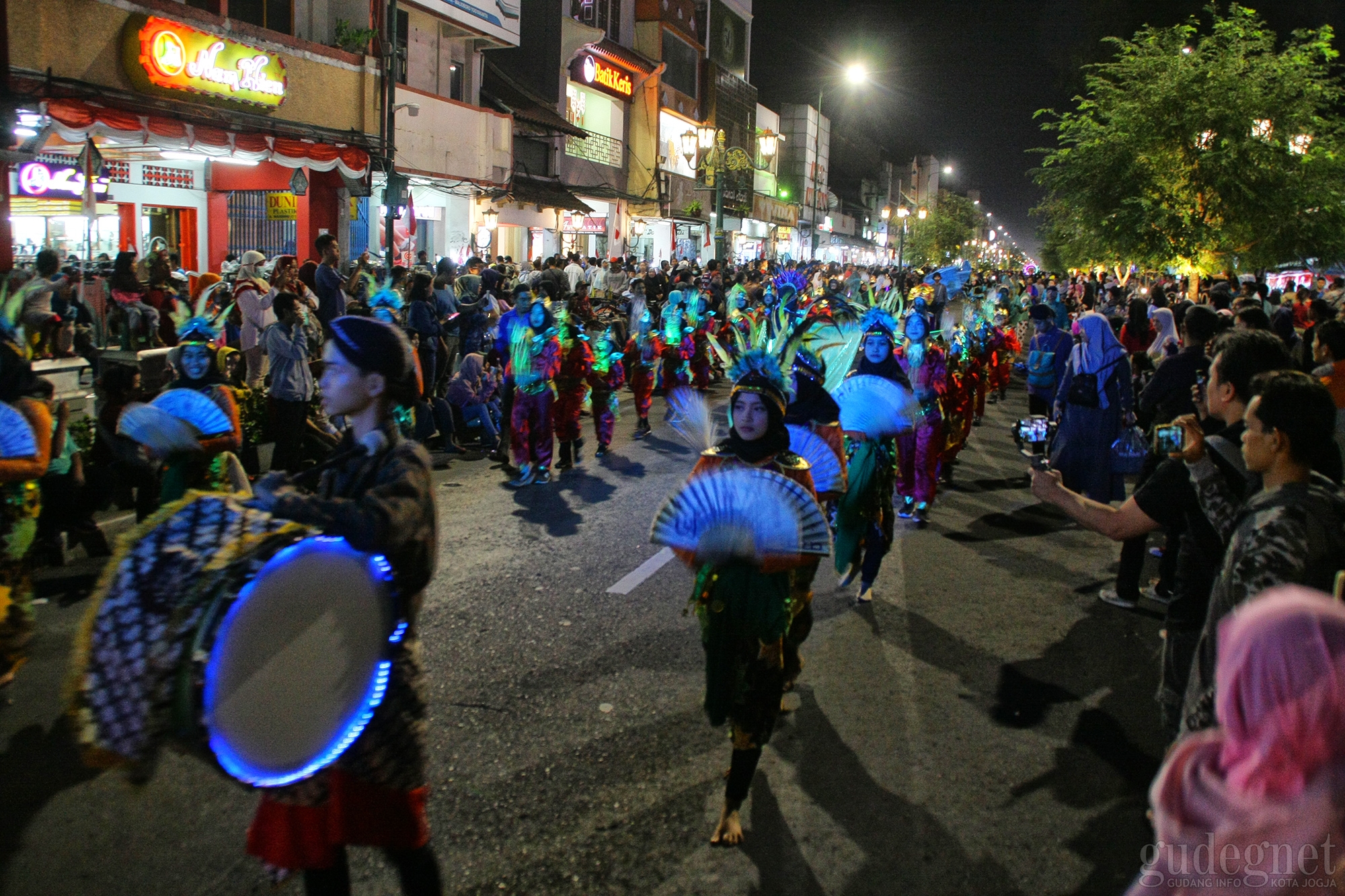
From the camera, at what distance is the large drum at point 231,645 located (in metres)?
2.31

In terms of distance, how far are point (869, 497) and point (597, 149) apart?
33896 mm

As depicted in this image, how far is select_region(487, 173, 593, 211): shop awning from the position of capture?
26516mm

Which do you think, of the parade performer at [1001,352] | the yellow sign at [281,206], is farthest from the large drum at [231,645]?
the yellow sign at [281,206]

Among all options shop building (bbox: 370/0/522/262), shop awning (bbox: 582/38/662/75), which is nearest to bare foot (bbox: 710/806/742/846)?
shop building (bbox: 370/0/522/262)

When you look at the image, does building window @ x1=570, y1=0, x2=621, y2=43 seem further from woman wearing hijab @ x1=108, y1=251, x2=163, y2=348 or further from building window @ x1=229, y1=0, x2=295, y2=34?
woman wearing hijab @ x1=108, y1=251, x2=163, y2=348

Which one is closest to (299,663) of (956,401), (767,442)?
(767,442)

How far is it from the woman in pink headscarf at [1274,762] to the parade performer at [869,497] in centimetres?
433

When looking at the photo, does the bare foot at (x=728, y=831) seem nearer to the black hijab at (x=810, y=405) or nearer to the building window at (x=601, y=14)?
the black hijab at (x=810, y=405)

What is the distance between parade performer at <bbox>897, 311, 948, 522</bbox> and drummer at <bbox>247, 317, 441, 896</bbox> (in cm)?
624

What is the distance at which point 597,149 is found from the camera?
3759 cm

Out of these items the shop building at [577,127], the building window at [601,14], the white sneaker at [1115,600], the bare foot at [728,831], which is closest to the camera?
the bare foot at [728,831]

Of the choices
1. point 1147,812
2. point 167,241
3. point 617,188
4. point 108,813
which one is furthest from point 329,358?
point 617,188

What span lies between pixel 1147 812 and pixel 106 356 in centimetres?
956

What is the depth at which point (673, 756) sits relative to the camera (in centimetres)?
437
